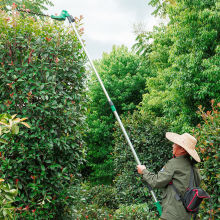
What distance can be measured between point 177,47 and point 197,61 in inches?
53.0

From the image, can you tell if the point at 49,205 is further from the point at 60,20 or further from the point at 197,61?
the point at 197,61

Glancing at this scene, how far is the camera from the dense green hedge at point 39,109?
329 centimetres

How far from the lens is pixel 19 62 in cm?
352

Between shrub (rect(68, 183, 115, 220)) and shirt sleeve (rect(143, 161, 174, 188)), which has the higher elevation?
shirt sleeve (rect(143, 161, 174, 188))

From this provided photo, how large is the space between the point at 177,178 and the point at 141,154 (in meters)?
3.32

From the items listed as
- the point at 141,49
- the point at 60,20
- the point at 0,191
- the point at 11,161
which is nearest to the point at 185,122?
the point at 60,20

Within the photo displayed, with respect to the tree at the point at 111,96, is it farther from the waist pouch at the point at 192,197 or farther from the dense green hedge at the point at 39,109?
the waist pouch at the point at 192,197

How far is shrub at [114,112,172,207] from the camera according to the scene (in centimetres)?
620

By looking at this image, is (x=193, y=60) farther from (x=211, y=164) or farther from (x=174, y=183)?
(x=174, y=183)

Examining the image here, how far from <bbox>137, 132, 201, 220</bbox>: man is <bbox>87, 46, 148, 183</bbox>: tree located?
1274 centimetres

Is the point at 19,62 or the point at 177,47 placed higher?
the point at 177,47

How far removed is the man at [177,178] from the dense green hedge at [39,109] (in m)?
1.38

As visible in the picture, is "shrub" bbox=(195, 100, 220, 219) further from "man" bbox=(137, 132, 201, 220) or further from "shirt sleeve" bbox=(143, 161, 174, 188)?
"shirt sleeve" bbox=(143, 161, 174, 188)

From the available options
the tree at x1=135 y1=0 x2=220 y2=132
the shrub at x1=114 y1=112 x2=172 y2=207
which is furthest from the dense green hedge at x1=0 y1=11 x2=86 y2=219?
the tree at x1=135 y1=0 x2=220 y2=132
